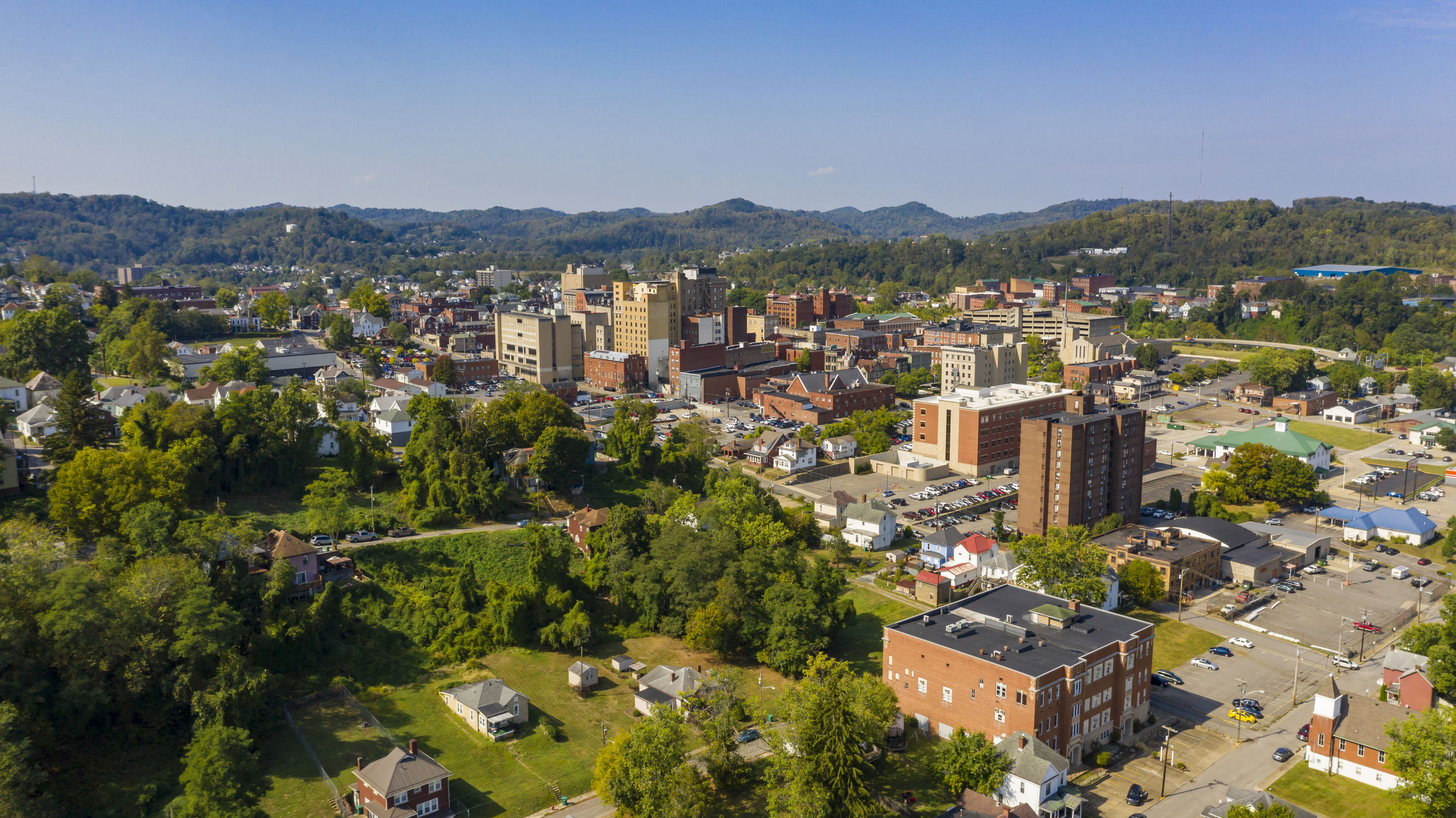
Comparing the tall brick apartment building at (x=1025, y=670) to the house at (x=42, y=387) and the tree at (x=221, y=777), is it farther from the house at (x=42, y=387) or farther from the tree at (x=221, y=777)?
the house at (x=42, y=387)

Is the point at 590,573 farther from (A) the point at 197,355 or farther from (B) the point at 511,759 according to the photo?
(A) the point at 197,355

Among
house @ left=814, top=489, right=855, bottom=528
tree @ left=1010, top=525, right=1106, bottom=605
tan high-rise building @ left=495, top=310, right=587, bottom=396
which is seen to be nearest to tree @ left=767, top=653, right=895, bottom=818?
tree @ left=1010, top=525, right=1106, bottom=605

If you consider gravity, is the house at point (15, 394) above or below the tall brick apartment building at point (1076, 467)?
above

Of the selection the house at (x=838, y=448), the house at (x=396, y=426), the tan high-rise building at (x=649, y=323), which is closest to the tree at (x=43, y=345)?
the house at (x=396, y=426)

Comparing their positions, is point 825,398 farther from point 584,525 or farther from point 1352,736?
point 1352,736

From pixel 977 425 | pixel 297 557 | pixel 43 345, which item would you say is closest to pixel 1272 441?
pixel 977 425

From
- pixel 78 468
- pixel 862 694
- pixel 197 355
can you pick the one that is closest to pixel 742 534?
pixel 862 694
